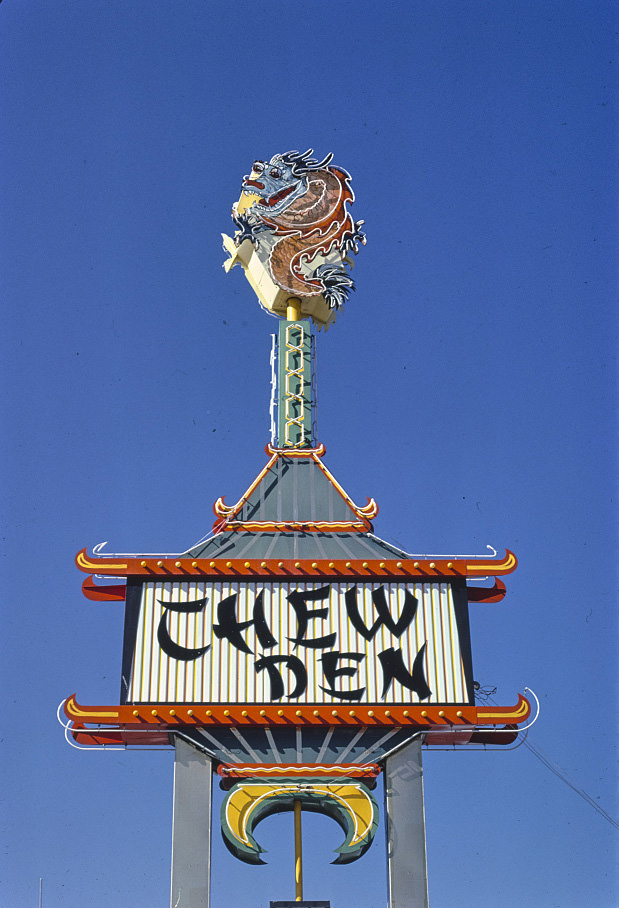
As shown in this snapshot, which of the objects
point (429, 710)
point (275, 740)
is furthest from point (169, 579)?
point (429, 710)

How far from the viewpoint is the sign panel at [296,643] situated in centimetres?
2838

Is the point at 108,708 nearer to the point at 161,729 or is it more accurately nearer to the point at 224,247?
the point at 161,729

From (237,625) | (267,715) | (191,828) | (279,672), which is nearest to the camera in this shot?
(191,828)

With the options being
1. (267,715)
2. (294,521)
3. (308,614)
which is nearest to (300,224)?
(294,521)

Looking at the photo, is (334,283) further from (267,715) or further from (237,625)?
(267,715)

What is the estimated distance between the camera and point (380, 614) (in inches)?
1150

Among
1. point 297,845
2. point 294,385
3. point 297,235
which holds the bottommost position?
point 297,845

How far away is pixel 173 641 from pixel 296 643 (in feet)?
8.09

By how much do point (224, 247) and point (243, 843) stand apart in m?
15.4

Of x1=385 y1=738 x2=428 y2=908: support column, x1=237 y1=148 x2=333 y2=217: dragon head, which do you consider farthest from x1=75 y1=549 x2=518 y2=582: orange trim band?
x1=237 y1=148 x2=333 y2=217: dragon head

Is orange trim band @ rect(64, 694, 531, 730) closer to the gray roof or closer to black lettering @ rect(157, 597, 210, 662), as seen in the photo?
black lettering @ rect(157, 597, 210, 662)

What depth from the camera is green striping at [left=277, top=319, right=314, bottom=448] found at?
106 feet

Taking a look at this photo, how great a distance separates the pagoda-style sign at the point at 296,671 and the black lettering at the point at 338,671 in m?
0.02

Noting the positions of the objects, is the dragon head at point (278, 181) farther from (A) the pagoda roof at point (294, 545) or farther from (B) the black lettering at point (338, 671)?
(B) the black lettering at point (338, 671)
